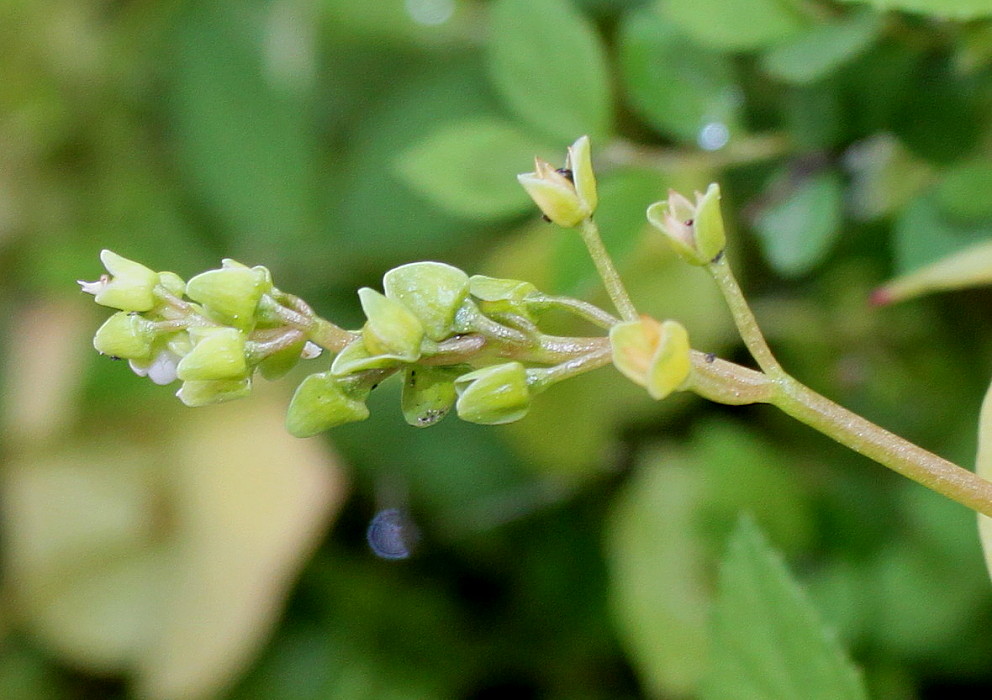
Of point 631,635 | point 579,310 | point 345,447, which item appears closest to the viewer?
point 579,310

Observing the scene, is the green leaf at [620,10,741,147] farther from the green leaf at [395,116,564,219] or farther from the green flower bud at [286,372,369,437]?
the green flower bud at [286,372,369,437]

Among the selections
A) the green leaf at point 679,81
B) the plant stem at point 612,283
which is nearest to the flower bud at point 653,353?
the plant stem at point 612,283

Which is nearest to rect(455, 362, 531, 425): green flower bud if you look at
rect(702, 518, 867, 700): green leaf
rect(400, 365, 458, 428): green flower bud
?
rect(400, 365, 458, 428): green flower bud

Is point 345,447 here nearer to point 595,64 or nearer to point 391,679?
point 391,679

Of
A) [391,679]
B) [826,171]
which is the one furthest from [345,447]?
[826,171]

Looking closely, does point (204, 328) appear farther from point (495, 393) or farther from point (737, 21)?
point (737, 21)

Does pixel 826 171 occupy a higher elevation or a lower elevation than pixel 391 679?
higher

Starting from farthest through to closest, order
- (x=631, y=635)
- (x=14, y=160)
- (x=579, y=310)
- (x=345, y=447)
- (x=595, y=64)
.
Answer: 1. (x=14, y=160)
2. (x=345, y=447)
3. (x=631, y=635)
4. (x=595, y=64)
5. (x=579, y=310)

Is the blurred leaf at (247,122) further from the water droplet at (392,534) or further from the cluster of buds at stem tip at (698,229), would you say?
the cluster of buds at stem tip at (698,229)
